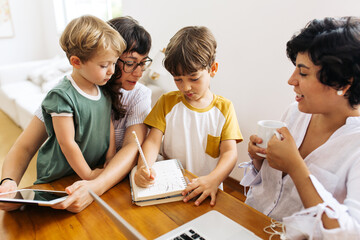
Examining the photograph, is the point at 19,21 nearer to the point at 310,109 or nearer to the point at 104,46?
the point at 104,46

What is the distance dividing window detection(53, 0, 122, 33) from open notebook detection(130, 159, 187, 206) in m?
3.29

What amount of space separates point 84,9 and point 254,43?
135 inches

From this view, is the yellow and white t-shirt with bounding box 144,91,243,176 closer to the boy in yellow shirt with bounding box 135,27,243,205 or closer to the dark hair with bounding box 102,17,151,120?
the boy in yellow shirt with bounding box 135,27,243,205

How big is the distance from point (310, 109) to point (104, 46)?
735 mm

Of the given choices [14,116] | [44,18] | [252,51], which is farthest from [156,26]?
[44,18]

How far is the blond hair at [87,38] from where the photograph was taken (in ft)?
3.14

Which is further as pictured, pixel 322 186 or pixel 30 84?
pixel 30 84

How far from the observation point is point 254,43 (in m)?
2.05

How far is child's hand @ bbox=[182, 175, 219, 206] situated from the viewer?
0.90 m

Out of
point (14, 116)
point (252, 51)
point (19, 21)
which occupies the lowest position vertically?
point (14, 116)

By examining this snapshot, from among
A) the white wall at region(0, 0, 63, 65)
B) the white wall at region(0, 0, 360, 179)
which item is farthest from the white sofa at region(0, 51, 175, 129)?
the white wall at region(0, 0, 63, 65)

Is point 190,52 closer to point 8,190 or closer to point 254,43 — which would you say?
point 8,190

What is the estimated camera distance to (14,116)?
12.3ft

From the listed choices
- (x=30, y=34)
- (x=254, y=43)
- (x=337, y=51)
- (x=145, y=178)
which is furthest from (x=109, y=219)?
(x=30, y=34)
